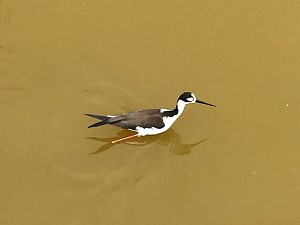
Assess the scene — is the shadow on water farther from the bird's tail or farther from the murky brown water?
the bird's tail

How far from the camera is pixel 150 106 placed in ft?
17.2

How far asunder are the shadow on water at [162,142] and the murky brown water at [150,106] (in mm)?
11

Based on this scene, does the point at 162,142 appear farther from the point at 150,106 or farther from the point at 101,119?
the point at 101,119

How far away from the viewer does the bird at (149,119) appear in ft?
16.0

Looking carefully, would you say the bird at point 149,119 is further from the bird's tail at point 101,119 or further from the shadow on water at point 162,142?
the shadow on water at point 162,142

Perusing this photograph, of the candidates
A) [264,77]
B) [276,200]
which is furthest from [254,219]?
[264,77]

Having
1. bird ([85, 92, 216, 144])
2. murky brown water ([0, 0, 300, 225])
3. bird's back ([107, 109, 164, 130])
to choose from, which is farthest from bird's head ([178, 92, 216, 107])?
murky brown water ([0, 0, 300, 225])

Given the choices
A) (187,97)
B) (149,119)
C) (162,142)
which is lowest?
(162,142)

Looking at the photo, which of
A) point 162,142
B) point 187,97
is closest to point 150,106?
point 162,142

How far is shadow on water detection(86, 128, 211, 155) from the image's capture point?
508 centimetres

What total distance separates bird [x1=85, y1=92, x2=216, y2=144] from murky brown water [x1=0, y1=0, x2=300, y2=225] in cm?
21

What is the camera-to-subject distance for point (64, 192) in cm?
479

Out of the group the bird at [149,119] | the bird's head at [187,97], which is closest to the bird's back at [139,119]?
the bird at [149,119]

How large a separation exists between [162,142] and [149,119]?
324 millimetres
